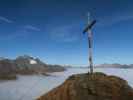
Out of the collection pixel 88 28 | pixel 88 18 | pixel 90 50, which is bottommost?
pixel 90 50

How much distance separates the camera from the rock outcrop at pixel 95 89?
2422 cm

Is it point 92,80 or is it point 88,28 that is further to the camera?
point 88,28

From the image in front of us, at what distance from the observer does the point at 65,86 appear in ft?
89.3

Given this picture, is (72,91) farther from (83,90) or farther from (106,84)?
(106,84)

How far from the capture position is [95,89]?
80.6 ft

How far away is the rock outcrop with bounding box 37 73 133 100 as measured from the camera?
24219 mm

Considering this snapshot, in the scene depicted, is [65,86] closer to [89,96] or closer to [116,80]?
[89,96]

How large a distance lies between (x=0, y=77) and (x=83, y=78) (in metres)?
151

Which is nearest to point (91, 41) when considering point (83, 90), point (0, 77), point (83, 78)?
point (83, 78)

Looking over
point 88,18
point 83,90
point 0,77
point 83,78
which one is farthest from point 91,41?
point 0,77

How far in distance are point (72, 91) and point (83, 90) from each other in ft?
5.41

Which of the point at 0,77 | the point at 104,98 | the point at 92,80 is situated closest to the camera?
the point at 104,98

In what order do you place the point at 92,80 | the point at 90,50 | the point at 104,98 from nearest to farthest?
the point at 104,98
the point at 92,80
the point at 90,50

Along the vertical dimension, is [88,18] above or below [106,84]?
above
